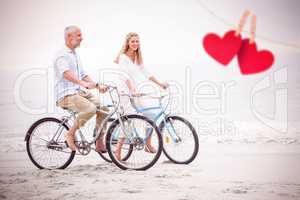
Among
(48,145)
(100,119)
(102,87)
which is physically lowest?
(48,145)

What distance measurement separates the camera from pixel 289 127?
10.7ft

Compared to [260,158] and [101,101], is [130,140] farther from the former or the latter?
[260,158]

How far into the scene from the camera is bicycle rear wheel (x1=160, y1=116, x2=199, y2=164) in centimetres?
295

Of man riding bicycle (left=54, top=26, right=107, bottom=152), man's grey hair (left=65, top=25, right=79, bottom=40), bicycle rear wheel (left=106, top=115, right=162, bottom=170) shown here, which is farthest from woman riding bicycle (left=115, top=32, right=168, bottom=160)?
man's grey hair (left=65, top=25, right=79, bottom=40)

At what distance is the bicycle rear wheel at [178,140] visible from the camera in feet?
9.69

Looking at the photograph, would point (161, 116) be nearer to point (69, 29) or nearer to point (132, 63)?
point (132, 63)

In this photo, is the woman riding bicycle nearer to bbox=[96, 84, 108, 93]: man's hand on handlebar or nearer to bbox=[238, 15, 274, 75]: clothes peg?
bbox=[96, 84, 108, 93]: man's hand on handlebar

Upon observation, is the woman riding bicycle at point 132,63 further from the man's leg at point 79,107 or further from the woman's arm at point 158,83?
the man's leg at point 79,107

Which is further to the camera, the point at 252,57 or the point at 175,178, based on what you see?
the point at 252,57

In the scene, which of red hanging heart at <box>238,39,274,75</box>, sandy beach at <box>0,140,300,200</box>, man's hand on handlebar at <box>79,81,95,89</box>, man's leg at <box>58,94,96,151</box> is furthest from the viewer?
red hanging heart at <box>238,39,274,75</box>

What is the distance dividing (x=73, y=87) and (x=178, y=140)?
34.0 inches

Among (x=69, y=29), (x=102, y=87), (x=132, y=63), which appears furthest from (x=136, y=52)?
(x=69, y=29)

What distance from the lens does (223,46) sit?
2.99m

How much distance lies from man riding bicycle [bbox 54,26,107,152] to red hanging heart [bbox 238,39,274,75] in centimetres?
106
